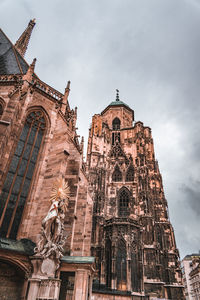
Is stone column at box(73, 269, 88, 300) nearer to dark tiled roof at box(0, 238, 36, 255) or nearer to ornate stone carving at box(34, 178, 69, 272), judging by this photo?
ornate stone carving at box(34, 178, 69, 272)

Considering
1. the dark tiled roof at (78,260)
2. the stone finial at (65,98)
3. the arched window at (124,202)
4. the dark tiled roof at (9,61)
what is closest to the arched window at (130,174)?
the arched window at (124,202)

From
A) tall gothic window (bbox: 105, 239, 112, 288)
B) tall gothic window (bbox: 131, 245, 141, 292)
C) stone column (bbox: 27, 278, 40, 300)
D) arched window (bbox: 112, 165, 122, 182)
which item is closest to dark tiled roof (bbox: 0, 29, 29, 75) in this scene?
stone column (bbox: 27, 278, 40, 300)

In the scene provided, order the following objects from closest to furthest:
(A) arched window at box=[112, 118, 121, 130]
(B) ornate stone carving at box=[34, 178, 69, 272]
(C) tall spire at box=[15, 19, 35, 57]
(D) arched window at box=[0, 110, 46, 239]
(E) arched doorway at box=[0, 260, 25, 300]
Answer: (E) arched doorway at box=[0, 260, 25, 300] < (B) ornate stone carving at box=[34, 178, 69, 272] < (D) arched window at box=[0, 110, 46, 239] < (C) tall spire at box=[15, 19, 35, 57] < (A) arched window at box=[112, 118, 121, 130]

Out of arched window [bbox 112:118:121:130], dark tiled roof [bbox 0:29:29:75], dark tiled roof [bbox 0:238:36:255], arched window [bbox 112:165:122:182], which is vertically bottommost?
dark tiled roof [bbox 0:238:36:255]

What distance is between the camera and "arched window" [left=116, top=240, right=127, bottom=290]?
16891 mm

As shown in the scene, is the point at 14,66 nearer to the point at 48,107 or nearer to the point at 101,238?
→ the point at 48,107

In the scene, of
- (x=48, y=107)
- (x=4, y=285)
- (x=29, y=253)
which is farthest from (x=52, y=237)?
(x=48, y=107)

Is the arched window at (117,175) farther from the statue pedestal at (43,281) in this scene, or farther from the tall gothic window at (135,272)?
the statue pedestal at (43,281)

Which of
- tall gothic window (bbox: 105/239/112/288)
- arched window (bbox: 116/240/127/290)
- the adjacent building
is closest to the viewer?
arched window (bbox: 116/240/127/290)

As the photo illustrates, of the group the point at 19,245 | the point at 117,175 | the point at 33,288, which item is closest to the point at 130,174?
the point at 117,175

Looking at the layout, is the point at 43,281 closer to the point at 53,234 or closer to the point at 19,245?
the point at 53,234

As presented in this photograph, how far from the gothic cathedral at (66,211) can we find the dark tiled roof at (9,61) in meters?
0.07

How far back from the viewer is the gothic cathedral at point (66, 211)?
876 cm

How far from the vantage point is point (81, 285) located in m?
8.92
